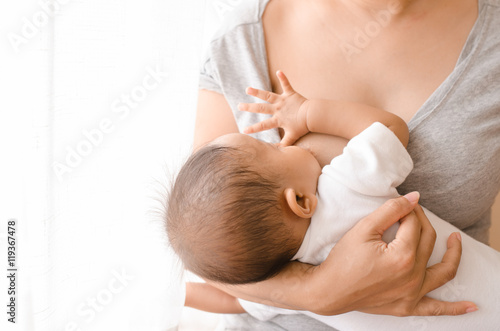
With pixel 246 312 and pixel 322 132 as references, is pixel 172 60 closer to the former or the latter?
pixel 322 132

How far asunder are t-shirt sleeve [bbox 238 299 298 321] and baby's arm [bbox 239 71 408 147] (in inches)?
15.8

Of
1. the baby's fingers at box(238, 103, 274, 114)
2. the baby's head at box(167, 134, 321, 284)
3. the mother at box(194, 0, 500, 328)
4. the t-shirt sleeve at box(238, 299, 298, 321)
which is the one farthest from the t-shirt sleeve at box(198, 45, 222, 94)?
the t-shirt sleeve at box(238, 299, 298, 321)

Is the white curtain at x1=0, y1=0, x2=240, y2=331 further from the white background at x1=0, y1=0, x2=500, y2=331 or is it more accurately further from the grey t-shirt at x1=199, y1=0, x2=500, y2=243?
the grey t-shirt at x1=199, y1=0, x2=500, y2=243

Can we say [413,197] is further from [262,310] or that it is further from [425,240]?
[262,310]

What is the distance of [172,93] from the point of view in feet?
3.79

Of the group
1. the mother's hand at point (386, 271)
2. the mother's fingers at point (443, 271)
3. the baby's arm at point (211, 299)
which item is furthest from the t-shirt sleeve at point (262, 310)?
the mother's fingers at point (443, 271)

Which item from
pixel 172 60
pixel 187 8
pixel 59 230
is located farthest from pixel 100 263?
pixel 187 8

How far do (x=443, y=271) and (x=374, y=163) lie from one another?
259mm

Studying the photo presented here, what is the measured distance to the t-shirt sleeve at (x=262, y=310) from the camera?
1104 millimetres

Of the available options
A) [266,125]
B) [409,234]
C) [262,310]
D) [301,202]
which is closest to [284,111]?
[266,125]

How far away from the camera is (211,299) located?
1.25 meters

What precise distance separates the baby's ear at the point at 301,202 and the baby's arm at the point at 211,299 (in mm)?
436

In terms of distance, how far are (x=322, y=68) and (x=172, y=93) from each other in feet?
1.24

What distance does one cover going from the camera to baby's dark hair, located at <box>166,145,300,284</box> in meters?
0.85
